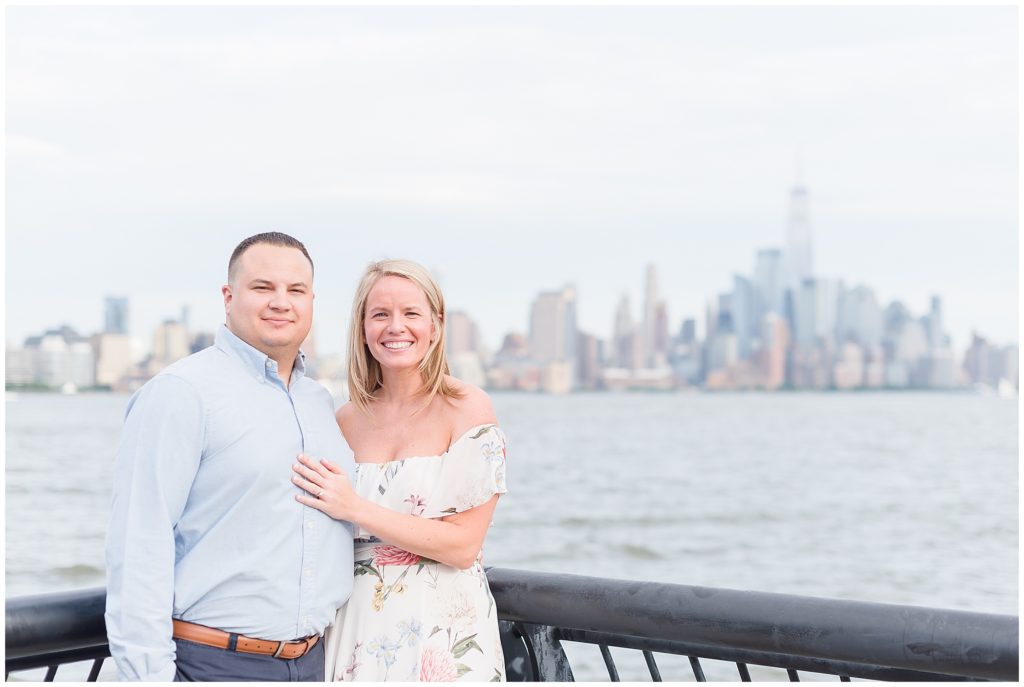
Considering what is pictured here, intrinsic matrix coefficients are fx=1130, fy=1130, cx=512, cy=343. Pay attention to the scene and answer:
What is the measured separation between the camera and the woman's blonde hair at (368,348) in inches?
132

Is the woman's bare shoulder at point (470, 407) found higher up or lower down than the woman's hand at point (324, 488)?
higher up

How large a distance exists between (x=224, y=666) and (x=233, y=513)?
1.24 feet

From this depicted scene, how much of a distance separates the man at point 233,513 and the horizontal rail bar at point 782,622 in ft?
2.09

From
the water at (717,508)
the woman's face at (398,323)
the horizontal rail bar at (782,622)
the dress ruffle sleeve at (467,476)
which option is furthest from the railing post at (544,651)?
the water at (717,508)

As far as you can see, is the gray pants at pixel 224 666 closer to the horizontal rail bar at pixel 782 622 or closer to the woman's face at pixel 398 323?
the horizontal rail bar at pixel 782 622

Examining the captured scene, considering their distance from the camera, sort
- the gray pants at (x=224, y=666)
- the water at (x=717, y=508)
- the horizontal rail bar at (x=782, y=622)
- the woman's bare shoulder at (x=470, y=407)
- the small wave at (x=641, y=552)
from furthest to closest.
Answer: the small wave at (x=641, y=552) → the water at (x=717, y=508) → the woman's bare shoulder at (x=470, y=407) → the gray pants at (x=224, y=666) → the horizontal rail bar at (x=782, y=622)

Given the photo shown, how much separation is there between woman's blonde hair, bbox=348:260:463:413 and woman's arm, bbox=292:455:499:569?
0.39 meters

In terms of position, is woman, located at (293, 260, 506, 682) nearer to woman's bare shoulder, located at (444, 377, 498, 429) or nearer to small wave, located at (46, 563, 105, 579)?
woman's bare shoulder, located at (444, 377, 498, 429)

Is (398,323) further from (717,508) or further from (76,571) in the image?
(717,508)

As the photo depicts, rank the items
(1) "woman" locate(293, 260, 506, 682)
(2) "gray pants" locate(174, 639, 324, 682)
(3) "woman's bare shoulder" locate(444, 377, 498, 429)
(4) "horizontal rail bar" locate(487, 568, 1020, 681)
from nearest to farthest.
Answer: (4) "horizontal rail bar" locate(487, 568, 1020, 681), (2) "gray pants" locate(174, 639, 324, 682), (1) "woman" locate(293, 260, 506, 682), (3) "woman's bare shoulder" locate(444, 377, 498, 429)

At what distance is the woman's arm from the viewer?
2908 mm

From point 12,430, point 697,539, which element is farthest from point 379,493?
point 12,430

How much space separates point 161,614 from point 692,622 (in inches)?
51.2

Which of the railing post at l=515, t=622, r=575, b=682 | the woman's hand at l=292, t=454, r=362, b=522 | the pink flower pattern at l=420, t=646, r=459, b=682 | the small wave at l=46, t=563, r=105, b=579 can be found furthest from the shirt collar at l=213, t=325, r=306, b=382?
the small wave at l=46, t=563, r=105, b=579
